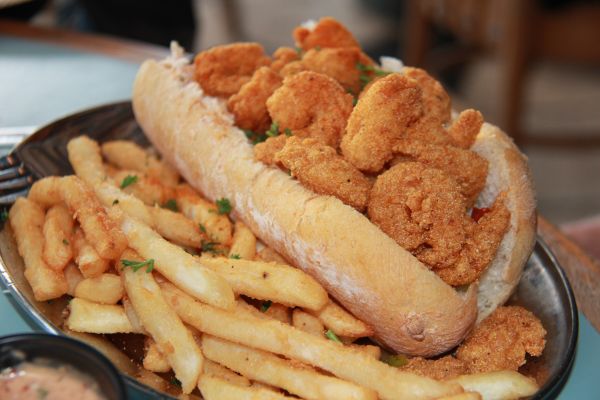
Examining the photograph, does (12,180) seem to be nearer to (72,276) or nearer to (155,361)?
(72,276)

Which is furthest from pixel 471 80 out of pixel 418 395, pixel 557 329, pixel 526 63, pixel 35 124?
pixel 418 395

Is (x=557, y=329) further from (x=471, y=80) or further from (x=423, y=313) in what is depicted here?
(x=471, y=80)

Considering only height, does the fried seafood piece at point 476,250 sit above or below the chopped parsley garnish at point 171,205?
above

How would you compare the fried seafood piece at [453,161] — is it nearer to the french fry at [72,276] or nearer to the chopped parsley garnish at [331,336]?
the chopped parsley garnish at [331,336]

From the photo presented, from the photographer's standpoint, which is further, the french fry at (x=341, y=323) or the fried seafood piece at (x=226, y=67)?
the fried seafood piece at (x=226, y=67)

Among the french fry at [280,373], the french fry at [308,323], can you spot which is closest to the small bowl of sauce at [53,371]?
the french fry at [280,373]
